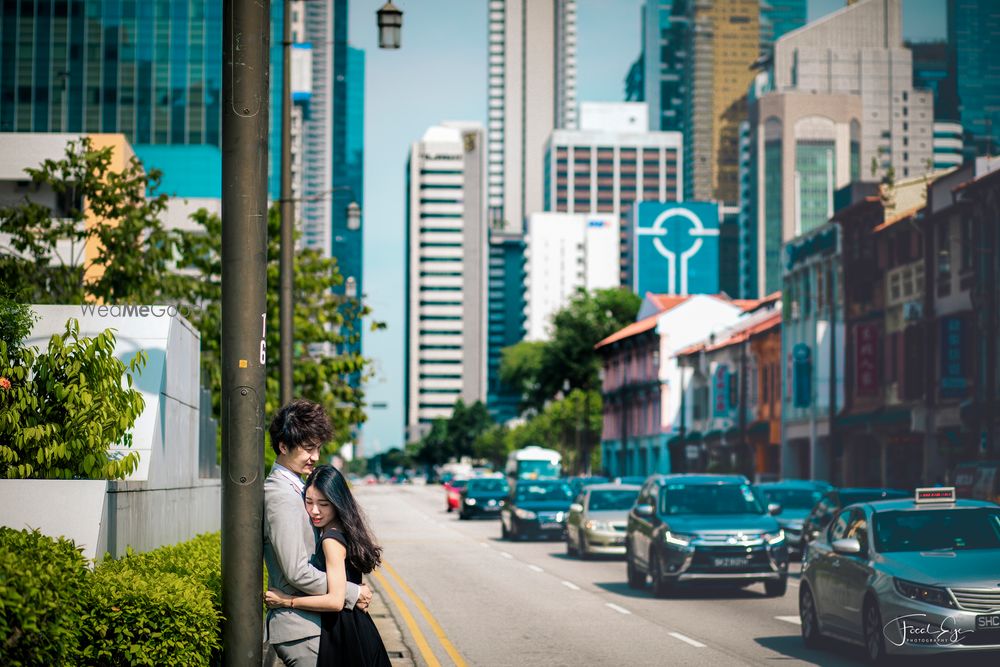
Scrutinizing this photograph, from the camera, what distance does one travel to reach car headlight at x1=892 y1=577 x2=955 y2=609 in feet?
45.2

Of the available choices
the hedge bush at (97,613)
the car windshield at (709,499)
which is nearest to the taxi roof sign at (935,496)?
the car windshield at (709,499)

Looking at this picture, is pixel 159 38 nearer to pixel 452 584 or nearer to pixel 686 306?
pixel 686 306

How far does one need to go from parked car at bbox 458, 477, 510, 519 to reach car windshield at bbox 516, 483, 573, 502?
14.5 m

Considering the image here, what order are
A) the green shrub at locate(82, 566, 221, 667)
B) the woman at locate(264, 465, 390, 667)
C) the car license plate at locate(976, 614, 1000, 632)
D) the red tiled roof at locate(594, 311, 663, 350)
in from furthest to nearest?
the red tiled roof at locate(594, 311, 663, 350) < the car license plate at locate(976, 614, 1000, 632) < the green shrub at locate(82, 566, 221, 667) < the woman at locate(264, 465, 390, 667)

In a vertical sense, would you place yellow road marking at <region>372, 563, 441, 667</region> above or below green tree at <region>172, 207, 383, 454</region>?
below

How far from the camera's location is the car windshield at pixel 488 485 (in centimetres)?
6062

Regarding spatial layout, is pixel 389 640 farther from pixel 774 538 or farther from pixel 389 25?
pixel 389 25

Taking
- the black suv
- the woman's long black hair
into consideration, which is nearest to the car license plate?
the woman's long black hair

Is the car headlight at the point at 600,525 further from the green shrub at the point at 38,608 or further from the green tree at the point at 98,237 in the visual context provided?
the green shrub at the point at 38,608

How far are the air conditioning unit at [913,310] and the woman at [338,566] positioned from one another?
48222mm

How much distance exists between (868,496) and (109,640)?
936 inches

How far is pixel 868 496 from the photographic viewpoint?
97.8ft

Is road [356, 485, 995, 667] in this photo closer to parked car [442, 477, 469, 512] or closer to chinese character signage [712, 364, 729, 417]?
parked car [442, 477, 469, 512]

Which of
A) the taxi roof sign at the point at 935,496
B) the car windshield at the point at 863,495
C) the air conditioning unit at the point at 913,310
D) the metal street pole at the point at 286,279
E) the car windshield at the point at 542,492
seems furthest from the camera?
the air conditioning unit at the point at 913,310
